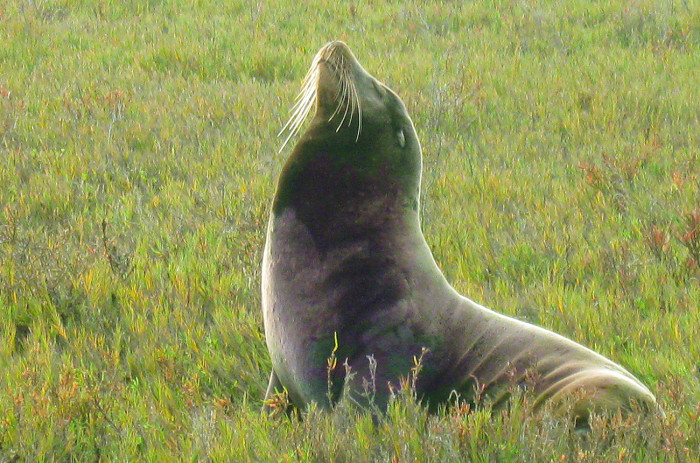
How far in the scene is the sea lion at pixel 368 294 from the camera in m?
3.17

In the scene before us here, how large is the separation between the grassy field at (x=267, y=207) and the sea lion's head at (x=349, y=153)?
0.89 metres

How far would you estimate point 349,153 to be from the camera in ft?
11.5

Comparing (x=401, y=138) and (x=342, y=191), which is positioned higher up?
(x=401, y=138)

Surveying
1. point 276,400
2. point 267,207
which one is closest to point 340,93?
point 276,400

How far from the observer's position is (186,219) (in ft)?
19.2

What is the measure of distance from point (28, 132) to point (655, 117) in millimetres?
5583

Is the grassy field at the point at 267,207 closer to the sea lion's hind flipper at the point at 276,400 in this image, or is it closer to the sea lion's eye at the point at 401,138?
the sea lion's hind flipper at the point at 276,400

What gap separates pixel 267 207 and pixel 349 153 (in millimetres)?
2475

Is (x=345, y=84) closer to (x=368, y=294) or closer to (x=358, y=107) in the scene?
(x=358, y=107)

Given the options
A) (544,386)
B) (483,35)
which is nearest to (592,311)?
(544,386)

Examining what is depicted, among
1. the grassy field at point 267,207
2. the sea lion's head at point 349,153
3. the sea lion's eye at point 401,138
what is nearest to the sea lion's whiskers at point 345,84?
the sea lion's head at point 349,153

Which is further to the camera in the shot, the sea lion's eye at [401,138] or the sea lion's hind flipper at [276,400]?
the sea lion's eye at [401,138]

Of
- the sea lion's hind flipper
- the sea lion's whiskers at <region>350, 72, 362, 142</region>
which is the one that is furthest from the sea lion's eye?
the sea lion's hind flipper

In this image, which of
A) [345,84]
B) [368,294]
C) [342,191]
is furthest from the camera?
[345,84]
